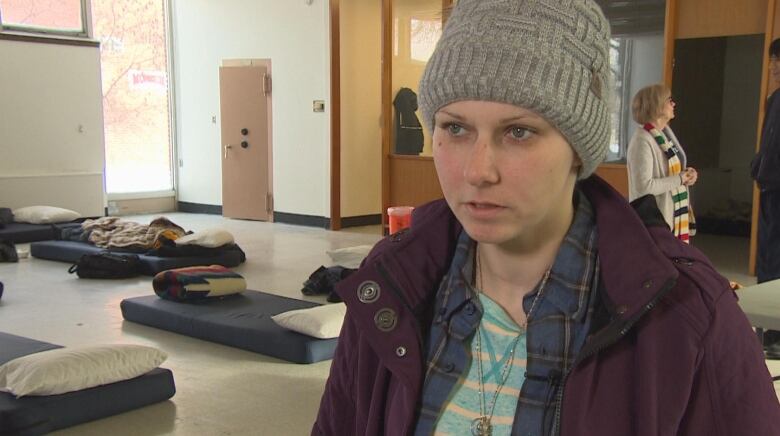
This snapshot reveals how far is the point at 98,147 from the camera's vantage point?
9.90 metres

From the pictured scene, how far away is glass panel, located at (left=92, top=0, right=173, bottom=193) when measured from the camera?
10445mm

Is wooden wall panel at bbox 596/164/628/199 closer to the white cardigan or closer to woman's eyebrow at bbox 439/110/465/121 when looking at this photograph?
the white cardigan

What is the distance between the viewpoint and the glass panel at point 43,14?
9117 millimetres

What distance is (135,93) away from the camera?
1080 cm

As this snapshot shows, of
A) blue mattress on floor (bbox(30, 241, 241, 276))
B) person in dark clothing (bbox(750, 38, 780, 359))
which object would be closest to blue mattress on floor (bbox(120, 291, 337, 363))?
blue mattress on floor (bbox(30, 241, 241, 276))

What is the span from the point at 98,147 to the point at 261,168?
Answer: 205cm

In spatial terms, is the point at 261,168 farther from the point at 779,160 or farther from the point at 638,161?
the point at 779,160

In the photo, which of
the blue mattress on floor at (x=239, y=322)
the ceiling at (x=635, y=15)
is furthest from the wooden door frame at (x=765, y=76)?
the blue mattress on floor at (x=239, y=322)

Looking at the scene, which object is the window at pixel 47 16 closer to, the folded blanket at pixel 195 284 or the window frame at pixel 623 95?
the folded blanket at pixel 195 284

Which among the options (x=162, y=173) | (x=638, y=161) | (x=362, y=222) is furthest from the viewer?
(x=162, y=173)

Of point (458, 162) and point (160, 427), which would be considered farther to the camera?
point (160, 427)

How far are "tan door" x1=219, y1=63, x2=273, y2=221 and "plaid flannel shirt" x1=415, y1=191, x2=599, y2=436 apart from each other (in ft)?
29.5

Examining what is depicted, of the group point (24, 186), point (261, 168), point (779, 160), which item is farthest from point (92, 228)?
point (779, 160)

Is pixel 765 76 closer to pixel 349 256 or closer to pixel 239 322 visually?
pixel 349 256
